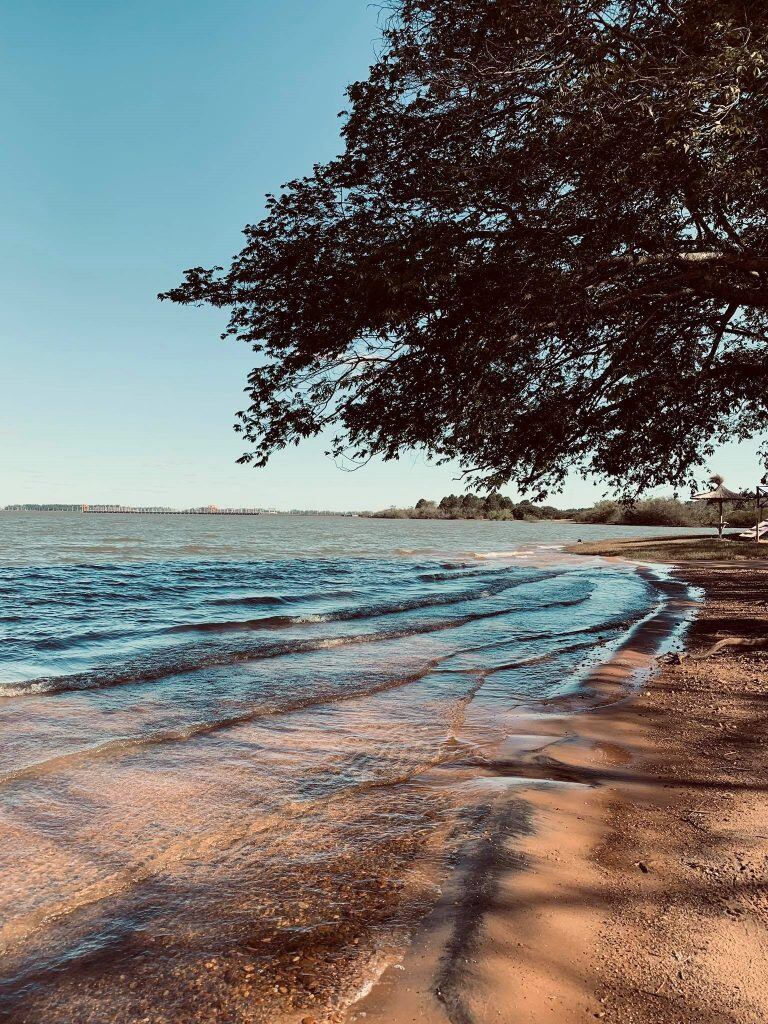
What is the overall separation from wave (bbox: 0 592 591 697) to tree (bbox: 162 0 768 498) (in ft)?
10.8

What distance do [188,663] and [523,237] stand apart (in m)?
7.61

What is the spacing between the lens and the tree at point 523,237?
20.7 feet

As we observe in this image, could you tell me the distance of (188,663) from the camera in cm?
948

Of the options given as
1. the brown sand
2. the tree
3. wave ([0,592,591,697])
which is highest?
the tree

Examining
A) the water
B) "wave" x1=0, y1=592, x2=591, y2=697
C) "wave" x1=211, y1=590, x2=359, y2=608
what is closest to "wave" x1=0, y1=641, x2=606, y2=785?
the water

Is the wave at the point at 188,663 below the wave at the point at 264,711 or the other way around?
below

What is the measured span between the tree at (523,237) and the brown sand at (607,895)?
5.10m

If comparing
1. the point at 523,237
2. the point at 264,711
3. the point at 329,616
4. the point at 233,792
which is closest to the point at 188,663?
the point at 264,711

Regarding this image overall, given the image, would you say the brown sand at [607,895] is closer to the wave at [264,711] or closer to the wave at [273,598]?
the wave at [264,711]

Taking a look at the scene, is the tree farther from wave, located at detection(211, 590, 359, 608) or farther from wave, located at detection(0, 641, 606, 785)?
wave, located at detection(211, 590, 359, 608)

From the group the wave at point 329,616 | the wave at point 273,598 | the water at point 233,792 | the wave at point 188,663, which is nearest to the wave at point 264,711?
the water at point 233,792

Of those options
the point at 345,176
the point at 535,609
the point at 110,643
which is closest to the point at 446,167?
the point at 345,176

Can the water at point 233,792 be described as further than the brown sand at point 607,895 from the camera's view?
Yes

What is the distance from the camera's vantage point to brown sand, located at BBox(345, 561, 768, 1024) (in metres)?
2.22
